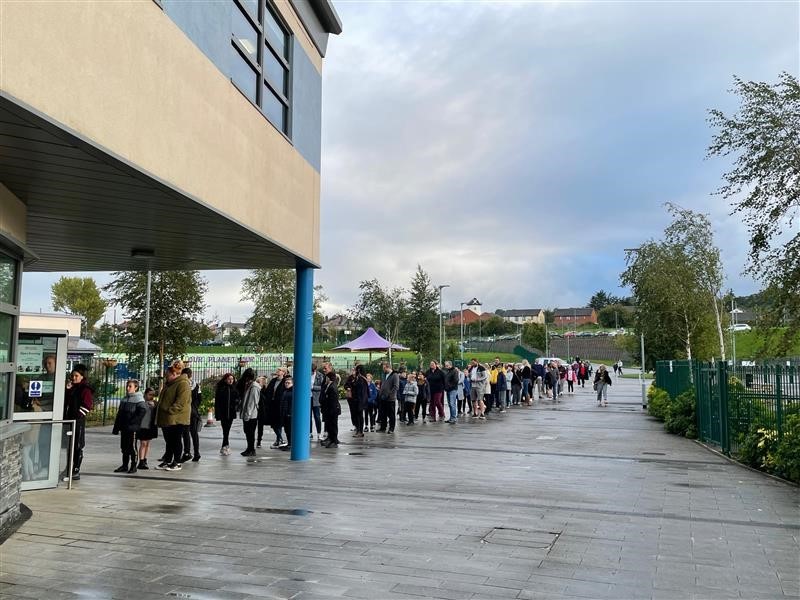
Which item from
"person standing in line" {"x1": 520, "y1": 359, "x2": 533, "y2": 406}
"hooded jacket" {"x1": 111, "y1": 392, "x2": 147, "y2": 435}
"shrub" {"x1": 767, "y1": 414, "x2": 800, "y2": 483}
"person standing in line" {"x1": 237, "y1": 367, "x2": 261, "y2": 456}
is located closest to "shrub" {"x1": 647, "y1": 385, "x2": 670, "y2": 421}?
"person standing in line" {"x1": 520, "y1": 359, "x2": 533, "y2": 406}

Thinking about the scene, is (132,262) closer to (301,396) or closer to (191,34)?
(301,396)

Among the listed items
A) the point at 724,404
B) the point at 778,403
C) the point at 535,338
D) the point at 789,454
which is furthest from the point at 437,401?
the point at 535,338

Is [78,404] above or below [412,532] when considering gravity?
above

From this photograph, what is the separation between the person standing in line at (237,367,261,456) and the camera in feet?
40.9

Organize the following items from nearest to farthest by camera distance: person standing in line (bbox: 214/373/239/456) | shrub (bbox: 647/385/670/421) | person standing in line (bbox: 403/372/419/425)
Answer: person standing in line (bbox: 214/373/239/456) < person standing in line (bbox: 403/372/419/425) < shrub (bbox: 647/385/670/421)

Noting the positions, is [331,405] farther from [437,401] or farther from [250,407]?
[437,401]

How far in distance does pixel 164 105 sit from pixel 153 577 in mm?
4542

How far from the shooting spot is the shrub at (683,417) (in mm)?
16047

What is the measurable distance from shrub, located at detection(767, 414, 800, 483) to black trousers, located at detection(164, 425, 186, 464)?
941 centimetres

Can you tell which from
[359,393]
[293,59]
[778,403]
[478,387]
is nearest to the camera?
[778,403]

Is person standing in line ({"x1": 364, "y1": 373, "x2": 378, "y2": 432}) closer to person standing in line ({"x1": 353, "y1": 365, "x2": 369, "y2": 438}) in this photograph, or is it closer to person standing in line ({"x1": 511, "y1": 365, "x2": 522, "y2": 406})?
person standing in line ({"x1": 353, "y1": 365, "x2": 369, "y2": 438})

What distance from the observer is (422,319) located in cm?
4322

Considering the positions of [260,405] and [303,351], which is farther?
[260,405]

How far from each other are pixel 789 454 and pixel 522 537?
219 inches
